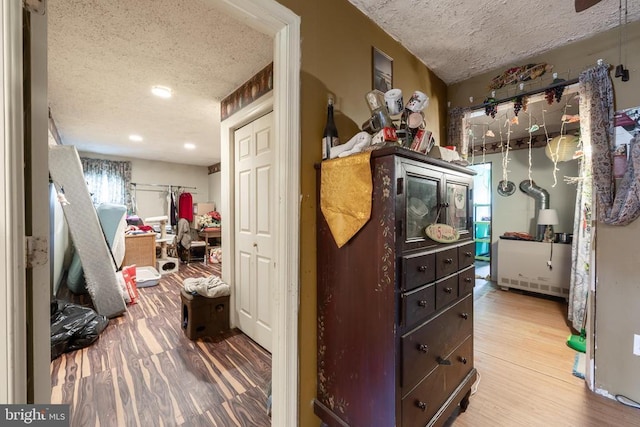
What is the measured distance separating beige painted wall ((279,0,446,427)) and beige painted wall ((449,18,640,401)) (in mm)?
1624

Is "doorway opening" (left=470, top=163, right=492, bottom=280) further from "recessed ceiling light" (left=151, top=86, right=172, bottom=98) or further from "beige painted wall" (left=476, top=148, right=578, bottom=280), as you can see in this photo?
"recessed ceiling light" (left=151, top=86, right=172, bottom=98)

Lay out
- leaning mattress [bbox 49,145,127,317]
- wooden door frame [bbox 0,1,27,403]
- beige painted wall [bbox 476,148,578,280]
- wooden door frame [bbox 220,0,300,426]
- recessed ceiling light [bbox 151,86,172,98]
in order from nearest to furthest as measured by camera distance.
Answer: wooden door frame [bbox 0,1,27,403] < wooden door frame [bbox 220,0,300,426] < recessed ceiling light [bbox 151,86,172,98] < leaning mattress [bbox 49,145,127,317] < beige painted wall [bbox 476,148,578,280]

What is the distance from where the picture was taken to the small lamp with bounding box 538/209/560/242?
11.9 ft

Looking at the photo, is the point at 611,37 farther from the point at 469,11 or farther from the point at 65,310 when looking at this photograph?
the point at 65,310

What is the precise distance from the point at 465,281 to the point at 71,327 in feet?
10.7

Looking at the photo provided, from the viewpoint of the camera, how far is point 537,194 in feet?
13.1

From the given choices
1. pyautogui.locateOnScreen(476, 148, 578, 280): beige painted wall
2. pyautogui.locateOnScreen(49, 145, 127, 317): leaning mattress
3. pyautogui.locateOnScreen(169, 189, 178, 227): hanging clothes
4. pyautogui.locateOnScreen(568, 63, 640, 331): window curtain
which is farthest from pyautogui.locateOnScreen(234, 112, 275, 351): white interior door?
pyautogui.locateOnScreen(169, 189, 178, 227): hanging clothes

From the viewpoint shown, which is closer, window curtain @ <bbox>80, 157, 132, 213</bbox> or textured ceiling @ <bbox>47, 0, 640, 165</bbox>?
textured ceiling @ <bbox>47, 0, 640, 165</bbox>

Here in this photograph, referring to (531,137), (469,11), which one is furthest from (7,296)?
(531,137)

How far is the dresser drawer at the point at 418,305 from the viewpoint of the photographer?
104 cm

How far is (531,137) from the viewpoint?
13.2 feet

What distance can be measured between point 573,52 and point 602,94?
0.41 m

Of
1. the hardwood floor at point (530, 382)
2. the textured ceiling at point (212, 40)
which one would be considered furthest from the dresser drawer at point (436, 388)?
the textured ceiling at point (212, 40)

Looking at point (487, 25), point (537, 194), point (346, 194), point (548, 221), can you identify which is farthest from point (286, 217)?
point (537, 194)
